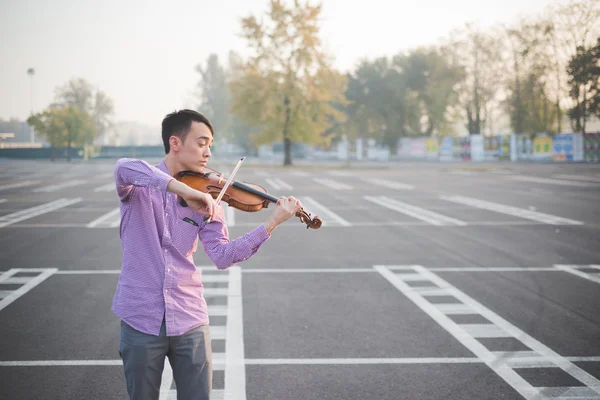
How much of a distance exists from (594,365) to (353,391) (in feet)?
7.44

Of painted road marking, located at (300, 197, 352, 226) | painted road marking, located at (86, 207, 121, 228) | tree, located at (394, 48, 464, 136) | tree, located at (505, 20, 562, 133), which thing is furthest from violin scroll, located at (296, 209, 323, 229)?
Result: tree, located at (394, 48, 464, 136)

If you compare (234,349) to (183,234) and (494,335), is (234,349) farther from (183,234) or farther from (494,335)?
(183,234)

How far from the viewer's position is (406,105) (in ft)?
252

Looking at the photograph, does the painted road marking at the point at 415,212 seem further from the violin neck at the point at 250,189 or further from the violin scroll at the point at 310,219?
the violin neck at the point at 250,189

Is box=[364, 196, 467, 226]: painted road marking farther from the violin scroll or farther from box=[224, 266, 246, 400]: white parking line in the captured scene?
the violin scroll

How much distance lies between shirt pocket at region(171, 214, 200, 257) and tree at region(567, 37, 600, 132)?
5277 centimetres

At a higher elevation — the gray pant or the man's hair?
the man's hair

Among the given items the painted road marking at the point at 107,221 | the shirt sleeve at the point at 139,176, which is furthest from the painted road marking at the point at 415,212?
the shirt sleeve at the point at 139,176

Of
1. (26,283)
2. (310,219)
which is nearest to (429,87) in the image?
(26,283)

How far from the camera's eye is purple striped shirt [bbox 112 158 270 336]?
2883 millimetres

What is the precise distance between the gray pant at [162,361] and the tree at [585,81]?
52.8 m

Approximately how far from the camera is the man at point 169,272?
2881 mm

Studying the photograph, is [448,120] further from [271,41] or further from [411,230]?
[411,230]

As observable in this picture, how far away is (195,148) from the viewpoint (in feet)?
9.75
